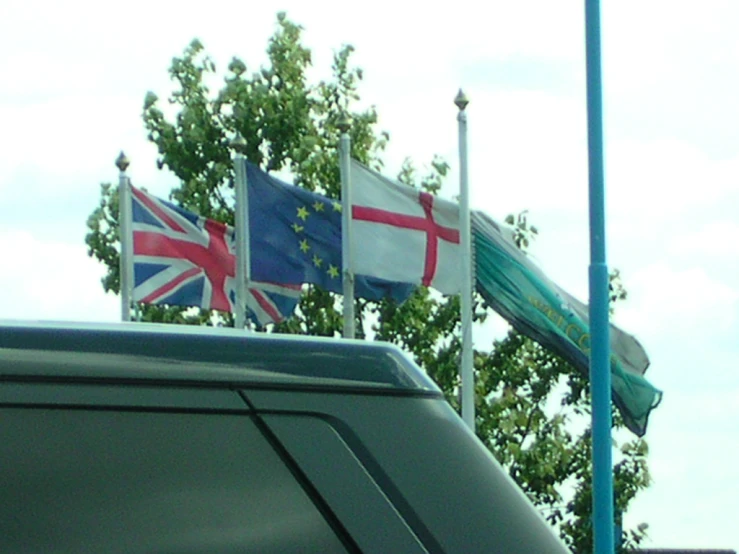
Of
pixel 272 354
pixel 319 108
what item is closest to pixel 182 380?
pixel 272 354

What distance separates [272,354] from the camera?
232 centimetres

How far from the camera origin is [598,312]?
12039mm

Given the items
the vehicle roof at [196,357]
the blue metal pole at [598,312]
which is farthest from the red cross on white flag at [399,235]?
the vehicle roof at [196,357]

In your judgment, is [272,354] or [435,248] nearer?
[272,354]

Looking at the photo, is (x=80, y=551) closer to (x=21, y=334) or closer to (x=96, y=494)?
(x=96, y=494)

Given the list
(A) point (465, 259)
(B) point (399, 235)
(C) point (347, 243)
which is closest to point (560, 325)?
(A) point (465, 259)

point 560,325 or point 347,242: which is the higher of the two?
point 347,242

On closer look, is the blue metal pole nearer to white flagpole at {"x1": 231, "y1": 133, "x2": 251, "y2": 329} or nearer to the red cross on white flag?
the red cross on white flag

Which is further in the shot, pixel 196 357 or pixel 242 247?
pixel 242 247

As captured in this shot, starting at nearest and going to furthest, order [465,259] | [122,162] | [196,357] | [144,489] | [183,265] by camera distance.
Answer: [144,489] < [196,357] < [465,259] < [183,265] < [122,162]

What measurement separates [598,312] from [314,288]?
17.8m

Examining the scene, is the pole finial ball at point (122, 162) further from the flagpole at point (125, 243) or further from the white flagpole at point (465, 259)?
the white flagpole at point (465, 259)

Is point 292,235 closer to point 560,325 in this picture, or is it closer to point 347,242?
point 347,242

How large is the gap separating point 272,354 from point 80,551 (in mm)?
395
